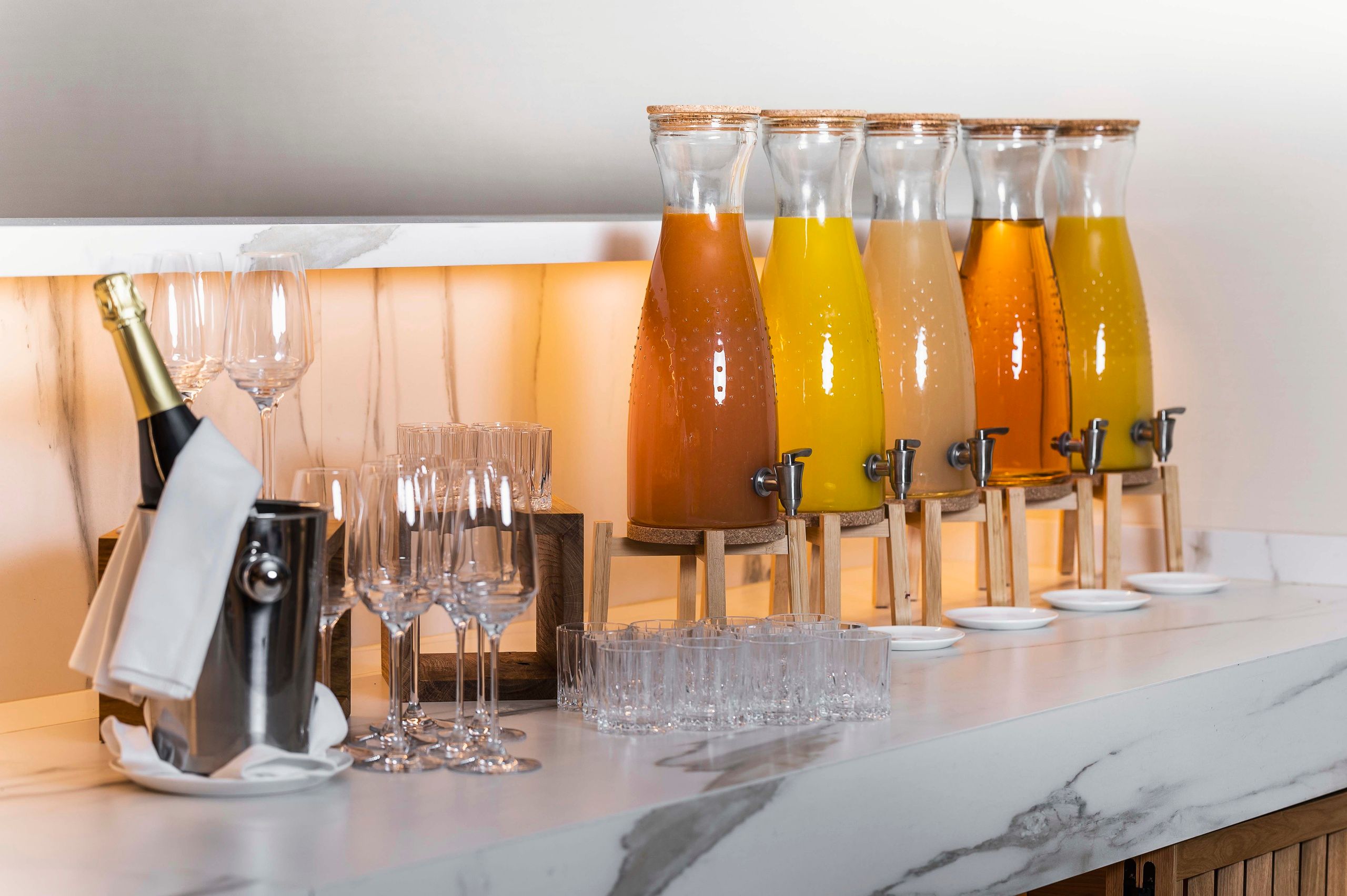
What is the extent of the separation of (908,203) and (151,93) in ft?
2.65

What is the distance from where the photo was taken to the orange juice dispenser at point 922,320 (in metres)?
1.61

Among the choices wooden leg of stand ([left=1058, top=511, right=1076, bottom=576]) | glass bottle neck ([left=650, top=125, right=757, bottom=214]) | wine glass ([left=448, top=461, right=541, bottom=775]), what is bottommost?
wooden leg of stand ([left=1058, top=511, right=1076, bottom=576])

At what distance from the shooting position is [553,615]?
1.28 m

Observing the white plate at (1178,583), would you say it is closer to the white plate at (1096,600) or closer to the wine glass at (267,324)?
the white plate at (1096,600)

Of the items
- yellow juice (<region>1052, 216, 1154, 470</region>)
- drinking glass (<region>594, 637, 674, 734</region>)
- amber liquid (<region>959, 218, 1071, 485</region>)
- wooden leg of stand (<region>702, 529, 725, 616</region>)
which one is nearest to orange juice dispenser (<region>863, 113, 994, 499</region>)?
amber liquid (<region>959, 218, 1071, 485</region>)

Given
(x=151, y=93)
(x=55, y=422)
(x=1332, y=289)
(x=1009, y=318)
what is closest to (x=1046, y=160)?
(x=1009, y=318)

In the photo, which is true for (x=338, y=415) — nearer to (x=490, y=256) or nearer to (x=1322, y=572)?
(x=490, y=256)

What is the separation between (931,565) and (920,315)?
0.28m

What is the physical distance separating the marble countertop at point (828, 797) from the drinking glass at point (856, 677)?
0.02 metres

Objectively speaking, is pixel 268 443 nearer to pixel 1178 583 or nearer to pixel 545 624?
pixel 545 624

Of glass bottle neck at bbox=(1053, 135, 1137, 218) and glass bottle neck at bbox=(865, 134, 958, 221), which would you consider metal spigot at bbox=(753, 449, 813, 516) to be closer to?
glass bottle neck at bbox=(865, 134, 958, 221)

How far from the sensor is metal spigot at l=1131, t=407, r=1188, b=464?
1.78 metres

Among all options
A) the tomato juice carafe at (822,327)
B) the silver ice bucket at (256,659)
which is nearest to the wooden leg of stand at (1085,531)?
the tomato juice carafe at (822,327)

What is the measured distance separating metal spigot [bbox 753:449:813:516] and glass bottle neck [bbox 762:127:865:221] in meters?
0.27
